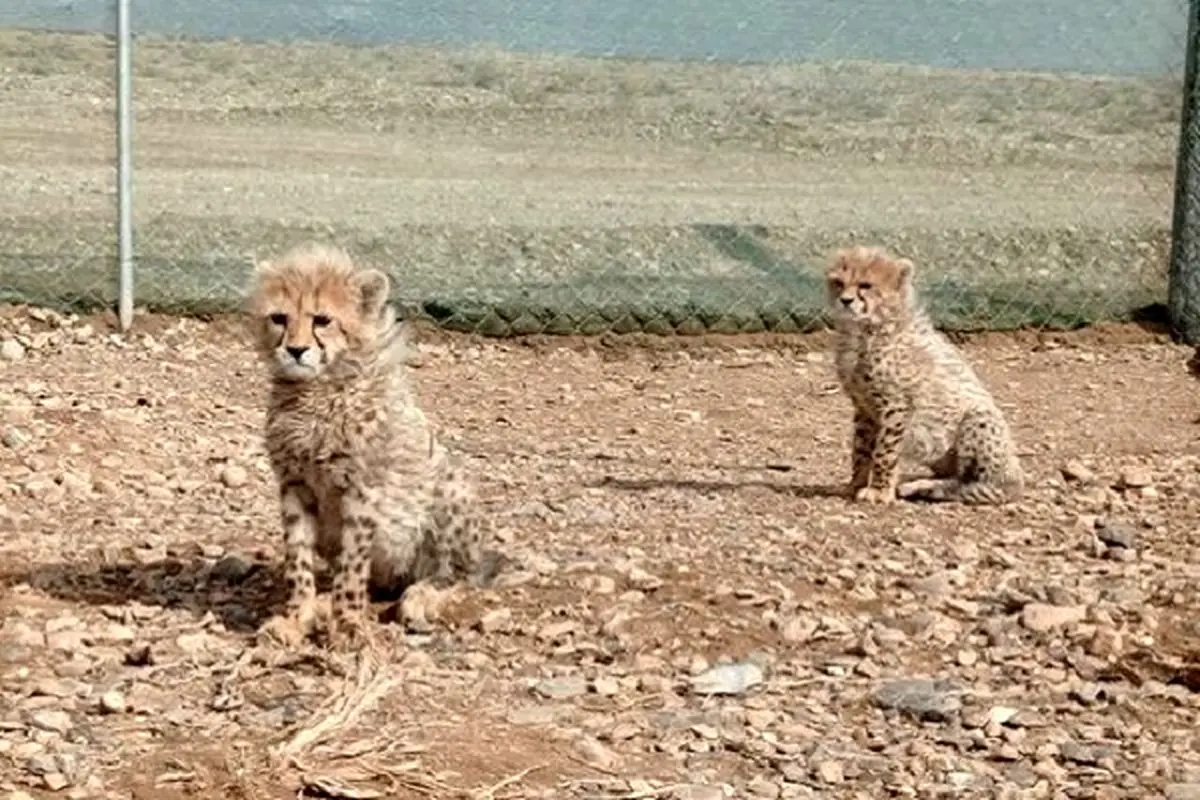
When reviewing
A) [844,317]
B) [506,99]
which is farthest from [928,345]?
[506,99]

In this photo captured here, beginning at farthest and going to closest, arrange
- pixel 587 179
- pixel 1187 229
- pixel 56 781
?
pixel 587 179 < pixel 1187 229 < pixel 56 781

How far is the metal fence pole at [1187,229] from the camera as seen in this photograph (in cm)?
870

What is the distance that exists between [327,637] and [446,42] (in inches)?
178

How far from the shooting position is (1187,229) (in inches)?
348

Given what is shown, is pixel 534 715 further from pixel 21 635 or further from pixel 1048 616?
pixel 1048 616

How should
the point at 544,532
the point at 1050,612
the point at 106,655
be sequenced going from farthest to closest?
the point at 544,532 < the point at 1050,612 < the point at 106,655

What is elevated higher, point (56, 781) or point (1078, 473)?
point (56, 781)

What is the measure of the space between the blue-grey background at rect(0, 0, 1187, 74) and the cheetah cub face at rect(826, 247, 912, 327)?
2439mm

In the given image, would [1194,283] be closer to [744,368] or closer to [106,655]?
[744,368]

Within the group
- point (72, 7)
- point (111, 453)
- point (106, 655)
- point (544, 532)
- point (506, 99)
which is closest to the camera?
point (106, 655)

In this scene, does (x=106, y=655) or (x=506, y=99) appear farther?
(x=506, y=99)

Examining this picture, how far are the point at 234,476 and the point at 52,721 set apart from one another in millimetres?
2139

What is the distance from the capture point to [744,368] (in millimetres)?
8141

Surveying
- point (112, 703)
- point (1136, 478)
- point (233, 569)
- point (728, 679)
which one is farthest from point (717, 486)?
point (112, 703)
